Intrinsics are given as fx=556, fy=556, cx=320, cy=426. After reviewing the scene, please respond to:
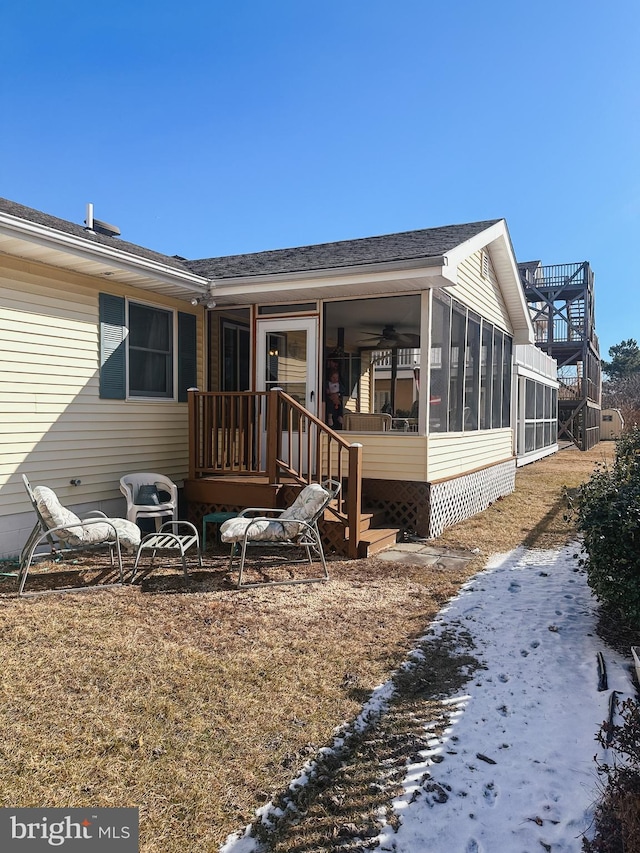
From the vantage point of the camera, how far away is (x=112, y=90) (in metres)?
14.5

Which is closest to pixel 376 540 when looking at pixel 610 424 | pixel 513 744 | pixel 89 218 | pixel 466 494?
pixel 466 494

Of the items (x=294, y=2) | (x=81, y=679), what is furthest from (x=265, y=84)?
(x=81, y=679)

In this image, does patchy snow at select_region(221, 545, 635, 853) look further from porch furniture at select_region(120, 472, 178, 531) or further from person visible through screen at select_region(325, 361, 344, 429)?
person visible through screen at select_region(325, 361, 344, 429)

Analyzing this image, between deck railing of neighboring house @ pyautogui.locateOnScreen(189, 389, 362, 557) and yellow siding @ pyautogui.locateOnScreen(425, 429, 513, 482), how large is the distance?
1.25 metres

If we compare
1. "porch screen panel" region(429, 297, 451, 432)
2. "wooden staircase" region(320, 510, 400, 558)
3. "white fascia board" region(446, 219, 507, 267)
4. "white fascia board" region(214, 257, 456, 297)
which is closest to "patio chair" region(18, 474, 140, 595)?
"wooden staircase" region(320, 510, 400, 558)

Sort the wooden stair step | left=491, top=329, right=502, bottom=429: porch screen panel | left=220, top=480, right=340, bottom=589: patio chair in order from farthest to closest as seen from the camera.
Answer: left=491, top=329, right=502, bottom=429: porch screen panel, the wooden stair step, left=220, top=480, right=340, bottom=589: patio chair

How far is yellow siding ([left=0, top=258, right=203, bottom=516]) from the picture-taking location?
227 inches

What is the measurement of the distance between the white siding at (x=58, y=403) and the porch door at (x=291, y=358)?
160cm

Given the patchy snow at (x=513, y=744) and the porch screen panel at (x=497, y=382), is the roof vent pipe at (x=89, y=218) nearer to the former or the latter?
the porch screen panel at (x=497, y=382)

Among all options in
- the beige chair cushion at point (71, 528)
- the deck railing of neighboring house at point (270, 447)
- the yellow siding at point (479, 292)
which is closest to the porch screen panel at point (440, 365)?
the yellow siding at point (479, 292)

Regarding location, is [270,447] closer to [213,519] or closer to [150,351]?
[213,519]

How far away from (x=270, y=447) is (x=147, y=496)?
1.64 meters

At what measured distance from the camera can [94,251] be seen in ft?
19.5

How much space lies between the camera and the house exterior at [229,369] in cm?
597
